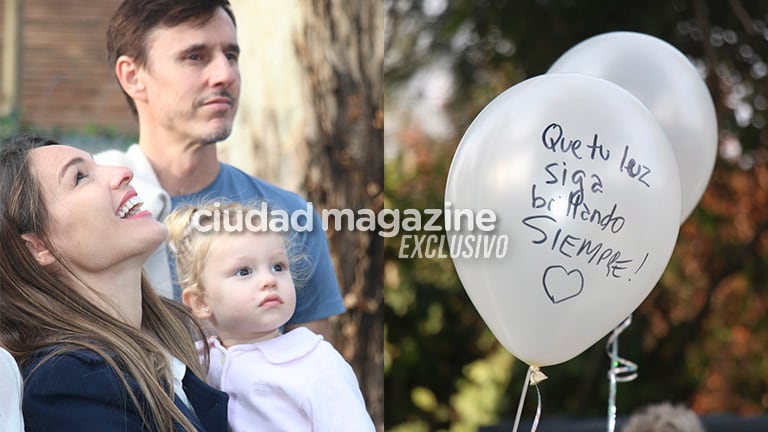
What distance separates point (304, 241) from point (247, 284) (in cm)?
49

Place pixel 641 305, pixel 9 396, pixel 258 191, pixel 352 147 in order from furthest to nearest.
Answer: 1. pixel 641 305
2. pixel 352 147
3. pixel 258 191
4. pixel 9 396

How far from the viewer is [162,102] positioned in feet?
7.45

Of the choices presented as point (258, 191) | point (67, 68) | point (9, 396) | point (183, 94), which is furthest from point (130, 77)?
point (67, 68)

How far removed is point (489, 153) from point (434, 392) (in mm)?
4483

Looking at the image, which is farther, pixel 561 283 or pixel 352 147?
pixel 352 147

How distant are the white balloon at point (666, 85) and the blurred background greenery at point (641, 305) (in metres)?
2.35

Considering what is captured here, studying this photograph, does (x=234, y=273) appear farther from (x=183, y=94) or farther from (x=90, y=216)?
(x=183, y=94)

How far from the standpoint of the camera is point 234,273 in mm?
1847

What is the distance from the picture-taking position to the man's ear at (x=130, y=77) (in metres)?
2.30

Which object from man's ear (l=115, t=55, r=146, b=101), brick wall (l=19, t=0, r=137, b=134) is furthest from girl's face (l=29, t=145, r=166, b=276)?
brick wall (l=19, t=0, r=137, b=134)

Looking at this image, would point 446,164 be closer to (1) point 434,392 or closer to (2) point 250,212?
(1) point 434,392

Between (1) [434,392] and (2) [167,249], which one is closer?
(2) [167,249]

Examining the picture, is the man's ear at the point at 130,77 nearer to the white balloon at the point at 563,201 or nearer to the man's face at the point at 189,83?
the man's face at the point at 189,83

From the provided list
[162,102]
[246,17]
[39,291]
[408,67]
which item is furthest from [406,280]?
[39,291]
